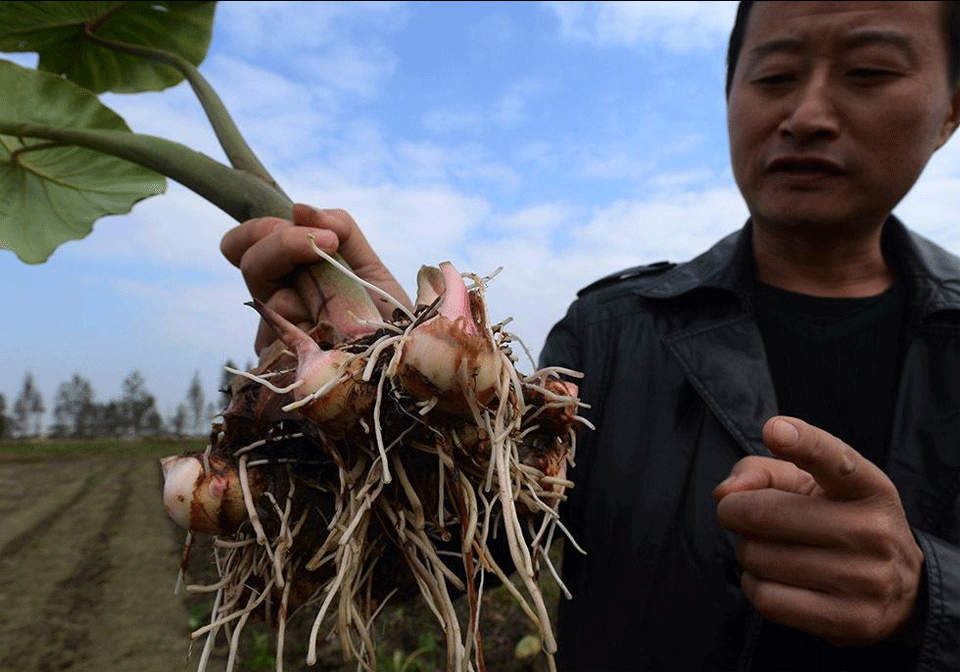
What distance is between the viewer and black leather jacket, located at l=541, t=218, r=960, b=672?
1.11m

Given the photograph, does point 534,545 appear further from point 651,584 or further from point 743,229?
point 743,229

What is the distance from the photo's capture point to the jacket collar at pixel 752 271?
125 centimetres

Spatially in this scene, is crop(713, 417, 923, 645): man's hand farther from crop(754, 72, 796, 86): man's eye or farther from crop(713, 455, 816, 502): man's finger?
crop(754, 72, 796, 86): man's eye

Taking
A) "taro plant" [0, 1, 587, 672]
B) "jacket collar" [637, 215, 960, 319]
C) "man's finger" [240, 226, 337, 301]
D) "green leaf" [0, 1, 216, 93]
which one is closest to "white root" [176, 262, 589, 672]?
"taro plant" [0, 1, 587, 672]

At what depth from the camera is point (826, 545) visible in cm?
79

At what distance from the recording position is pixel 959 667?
2.94 ft

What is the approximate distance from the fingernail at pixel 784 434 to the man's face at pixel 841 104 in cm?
67

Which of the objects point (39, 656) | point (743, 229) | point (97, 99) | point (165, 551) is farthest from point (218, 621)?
point (165, 551)

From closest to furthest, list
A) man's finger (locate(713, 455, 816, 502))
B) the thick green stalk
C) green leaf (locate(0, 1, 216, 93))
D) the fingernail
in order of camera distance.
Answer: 1. the fingernail
2. man's finger (locate(713, 455, 816, 502))
3. the thick green stalk
4. green leaf (locate(0, 1, 216, 93))

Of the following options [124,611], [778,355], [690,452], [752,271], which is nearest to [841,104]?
[752,271]

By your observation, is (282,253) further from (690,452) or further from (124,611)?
(124,611)

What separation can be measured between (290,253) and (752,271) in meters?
0.99

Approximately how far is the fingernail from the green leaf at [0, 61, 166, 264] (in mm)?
1411

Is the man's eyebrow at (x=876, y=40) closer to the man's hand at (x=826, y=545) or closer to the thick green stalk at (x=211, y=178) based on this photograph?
the man's hand at (x=826, y=545)
